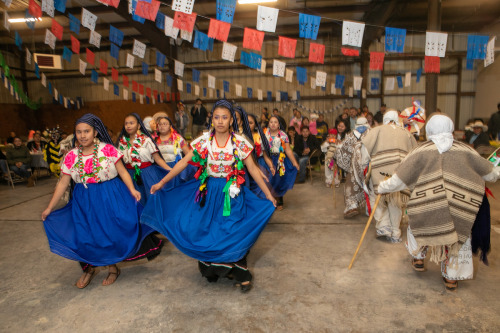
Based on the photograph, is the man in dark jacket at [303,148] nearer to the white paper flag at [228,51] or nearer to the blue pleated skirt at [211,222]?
the white paper flag at [228,51]

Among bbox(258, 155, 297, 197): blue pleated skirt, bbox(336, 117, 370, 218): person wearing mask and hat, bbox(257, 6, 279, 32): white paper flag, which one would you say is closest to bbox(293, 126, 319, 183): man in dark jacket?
bbox(258, 155, 297, 197): blue pleated skirt

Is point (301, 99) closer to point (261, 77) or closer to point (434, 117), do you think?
point (261, 77)

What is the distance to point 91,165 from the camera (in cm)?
304

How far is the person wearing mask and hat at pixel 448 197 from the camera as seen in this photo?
2639 mm

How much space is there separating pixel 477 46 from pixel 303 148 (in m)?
3.84

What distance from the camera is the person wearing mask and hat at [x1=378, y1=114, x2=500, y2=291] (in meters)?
2.64

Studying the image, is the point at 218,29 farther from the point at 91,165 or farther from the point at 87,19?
the point at 91,165

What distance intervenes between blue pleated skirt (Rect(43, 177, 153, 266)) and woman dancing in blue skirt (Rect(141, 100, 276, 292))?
0.20m

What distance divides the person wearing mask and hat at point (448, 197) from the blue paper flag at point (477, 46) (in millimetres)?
4846

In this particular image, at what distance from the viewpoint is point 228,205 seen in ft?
9.57

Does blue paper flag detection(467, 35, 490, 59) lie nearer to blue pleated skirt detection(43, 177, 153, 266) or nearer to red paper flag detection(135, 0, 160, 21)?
red paper flag detection(135, 0, 160, 21)

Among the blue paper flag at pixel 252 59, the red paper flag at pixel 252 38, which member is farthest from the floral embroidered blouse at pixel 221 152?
the blue paper flag at pixel 252 59

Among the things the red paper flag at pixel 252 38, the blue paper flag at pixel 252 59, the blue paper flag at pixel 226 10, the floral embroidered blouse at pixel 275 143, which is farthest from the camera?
the blue paper flag at pixel 252 59

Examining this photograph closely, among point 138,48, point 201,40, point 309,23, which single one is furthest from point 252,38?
point 138,48
